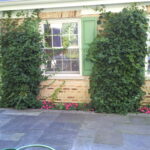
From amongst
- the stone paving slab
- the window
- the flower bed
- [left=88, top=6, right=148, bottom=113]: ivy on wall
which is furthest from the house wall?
the stone paving slab

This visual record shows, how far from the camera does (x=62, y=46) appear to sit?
5.02 meters

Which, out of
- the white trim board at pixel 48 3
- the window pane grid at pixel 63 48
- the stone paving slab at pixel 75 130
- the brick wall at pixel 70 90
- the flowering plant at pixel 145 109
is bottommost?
the stone paving slab at pixel 75 130

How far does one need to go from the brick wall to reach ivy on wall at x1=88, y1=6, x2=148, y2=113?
1.26 ft

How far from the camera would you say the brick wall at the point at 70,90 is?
4.97 meters

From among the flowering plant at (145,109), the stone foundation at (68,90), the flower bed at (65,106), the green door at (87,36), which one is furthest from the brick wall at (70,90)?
the flowering plant at (145,109)

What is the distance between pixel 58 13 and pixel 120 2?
161cm

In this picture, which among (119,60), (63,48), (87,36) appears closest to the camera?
(119,60)

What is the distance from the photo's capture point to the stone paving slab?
3.08 meters

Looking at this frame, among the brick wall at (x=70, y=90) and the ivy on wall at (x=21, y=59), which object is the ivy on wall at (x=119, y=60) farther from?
the ivy on wall at (x=21, y=59)

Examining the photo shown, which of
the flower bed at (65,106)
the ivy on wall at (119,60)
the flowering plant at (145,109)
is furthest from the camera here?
the flower bed at (65,106)

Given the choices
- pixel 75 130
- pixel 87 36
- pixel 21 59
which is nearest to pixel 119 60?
pixel 87 36

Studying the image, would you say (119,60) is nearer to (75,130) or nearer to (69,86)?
(69,86)

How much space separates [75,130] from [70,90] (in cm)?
162

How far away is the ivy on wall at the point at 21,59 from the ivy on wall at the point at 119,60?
5.00 feet
